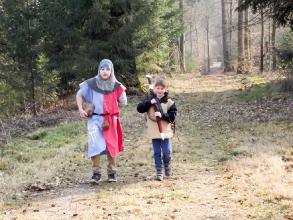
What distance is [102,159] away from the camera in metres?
10.5

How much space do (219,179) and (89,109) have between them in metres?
2.47

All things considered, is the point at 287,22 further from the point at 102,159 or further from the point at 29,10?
the point at 29,10

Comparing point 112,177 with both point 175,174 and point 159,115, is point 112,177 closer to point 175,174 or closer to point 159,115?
point 175,174

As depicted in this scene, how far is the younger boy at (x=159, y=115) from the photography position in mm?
8242

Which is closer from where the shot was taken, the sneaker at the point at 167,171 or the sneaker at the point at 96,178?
the sneaker at the point at 96,178

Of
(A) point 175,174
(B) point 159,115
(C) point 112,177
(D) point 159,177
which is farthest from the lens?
(A) point 175,174

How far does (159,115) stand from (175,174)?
1302mm

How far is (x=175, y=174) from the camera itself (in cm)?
882

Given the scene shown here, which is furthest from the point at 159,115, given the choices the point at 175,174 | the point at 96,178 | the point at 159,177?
the point at 96,178

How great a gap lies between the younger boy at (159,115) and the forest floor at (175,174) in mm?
463

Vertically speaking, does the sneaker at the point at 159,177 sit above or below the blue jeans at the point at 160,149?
below

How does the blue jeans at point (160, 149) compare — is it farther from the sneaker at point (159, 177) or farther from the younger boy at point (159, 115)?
the sneaker at point (159, 177)

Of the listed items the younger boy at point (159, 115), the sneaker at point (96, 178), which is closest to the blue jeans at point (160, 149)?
the younger boy at point (159, 115)

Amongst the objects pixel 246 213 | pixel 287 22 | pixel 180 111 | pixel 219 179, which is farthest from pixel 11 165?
pixel 287 22
